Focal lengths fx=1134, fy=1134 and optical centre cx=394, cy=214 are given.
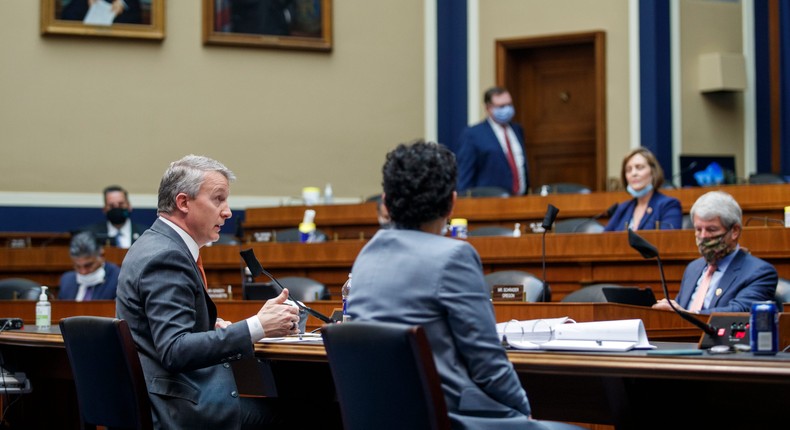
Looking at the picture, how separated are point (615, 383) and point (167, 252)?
1.25m

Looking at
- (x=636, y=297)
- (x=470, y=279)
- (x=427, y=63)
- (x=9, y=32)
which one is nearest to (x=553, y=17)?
(x=427, y=63)

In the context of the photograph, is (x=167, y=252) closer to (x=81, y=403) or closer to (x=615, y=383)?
(x=81, y=403)

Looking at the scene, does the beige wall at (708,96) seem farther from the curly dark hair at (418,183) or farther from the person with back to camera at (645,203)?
the curly dark hair at (418,183)

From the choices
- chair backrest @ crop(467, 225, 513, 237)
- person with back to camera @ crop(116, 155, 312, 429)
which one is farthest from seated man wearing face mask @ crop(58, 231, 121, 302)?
person with back to camera @ crop(116, 155, 312, 429)

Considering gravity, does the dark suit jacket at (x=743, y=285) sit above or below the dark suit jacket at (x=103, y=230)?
below

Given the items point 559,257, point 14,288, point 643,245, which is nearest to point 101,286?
point 14,288

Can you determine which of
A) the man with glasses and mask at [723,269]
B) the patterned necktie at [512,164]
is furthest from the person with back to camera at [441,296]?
the patterned necktie at [512,164]

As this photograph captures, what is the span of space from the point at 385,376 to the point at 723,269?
8.91 feet

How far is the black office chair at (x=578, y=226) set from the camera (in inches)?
276

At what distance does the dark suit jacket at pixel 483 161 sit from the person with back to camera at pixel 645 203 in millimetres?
2578

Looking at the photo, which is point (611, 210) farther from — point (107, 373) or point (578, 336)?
point (107, 373)

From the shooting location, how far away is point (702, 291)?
4.83 meters

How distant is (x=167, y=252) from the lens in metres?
3.11

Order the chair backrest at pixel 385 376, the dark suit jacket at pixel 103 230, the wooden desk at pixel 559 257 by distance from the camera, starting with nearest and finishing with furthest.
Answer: the chair backrest at pixel 385 376
the wooden desk at pixel 559 257
the dark suit jacket at pixel 103 230
